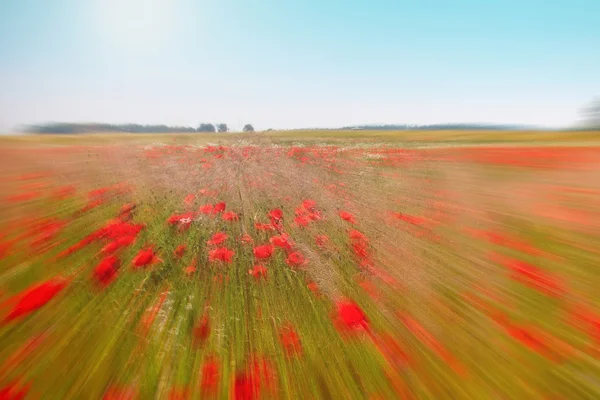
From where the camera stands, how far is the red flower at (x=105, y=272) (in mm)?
2248

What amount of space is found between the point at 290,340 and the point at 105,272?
5.46 feet

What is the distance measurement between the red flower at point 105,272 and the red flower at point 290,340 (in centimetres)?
153

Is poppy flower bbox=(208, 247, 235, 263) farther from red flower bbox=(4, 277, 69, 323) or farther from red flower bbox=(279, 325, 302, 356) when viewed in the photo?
red flower bbox=(4, 277, 69, 323)

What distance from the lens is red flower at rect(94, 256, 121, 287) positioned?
88.5 inches

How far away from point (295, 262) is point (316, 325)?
0.62m

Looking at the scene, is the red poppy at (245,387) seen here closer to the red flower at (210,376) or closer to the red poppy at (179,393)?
the red flower at (210,376)

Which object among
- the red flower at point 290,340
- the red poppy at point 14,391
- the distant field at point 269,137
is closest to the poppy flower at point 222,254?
the red flower at point 290,340

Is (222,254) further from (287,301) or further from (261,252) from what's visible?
(287,301)

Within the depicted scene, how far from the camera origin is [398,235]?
3.86 m

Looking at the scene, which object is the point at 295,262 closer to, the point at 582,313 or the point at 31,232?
the point at 582,313

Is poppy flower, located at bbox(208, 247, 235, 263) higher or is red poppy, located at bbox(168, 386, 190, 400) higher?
poppy flower, located at bbox(208, 247, 235, 263)

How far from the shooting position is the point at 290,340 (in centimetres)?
192

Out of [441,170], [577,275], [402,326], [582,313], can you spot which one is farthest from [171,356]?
[441,170]

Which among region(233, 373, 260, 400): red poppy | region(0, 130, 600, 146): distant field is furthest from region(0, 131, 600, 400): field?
region(0, 130, 600, 146): distant field
